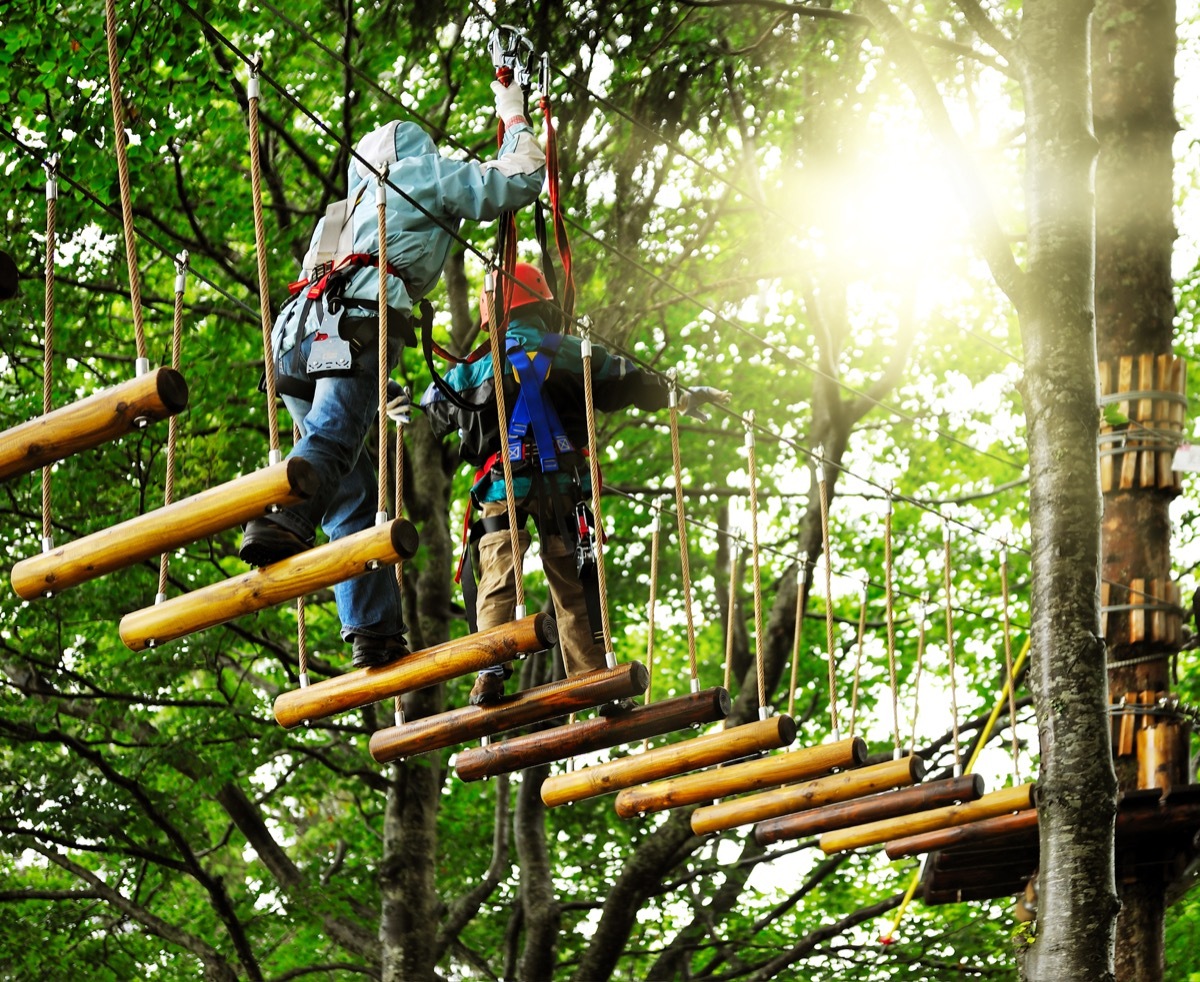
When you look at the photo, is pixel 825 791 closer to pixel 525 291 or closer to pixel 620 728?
pixel 620 728

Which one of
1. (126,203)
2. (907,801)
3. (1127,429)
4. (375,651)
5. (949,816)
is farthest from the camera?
(1127,429)

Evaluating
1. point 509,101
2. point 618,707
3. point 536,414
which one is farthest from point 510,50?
point 618,707

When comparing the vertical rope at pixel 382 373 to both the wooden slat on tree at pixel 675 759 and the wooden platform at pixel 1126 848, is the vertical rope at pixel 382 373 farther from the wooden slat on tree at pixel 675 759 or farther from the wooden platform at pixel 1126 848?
the wooden platform at pixel 1126 848

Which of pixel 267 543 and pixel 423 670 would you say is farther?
pixel 423 670

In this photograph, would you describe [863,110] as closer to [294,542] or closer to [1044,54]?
[1044,54]

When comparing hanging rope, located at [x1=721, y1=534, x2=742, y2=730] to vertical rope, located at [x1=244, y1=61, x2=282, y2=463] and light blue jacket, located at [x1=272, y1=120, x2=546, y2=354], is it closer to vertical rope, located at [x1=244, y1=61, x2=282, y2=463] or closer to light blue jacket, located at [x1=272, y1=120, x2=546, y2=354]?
light blue jacket, located at [x1=272, y1=120, x2=546, y2=354]

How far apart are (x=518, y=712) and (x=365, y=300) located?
1300 millimetres

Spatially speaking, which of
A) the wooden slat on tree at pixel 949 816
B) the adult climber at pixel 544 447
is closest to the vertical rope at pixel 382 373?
the adult climber at pixel 544 447

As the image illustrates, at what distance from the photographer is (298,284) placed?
4574 mm

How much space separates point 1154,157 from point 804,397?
6.11m

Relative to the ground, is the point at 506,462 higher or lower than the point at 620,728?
higher

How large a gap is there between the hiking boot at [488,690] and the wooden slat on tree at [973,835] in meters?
1.97

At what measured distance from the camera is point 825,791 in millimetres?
5492

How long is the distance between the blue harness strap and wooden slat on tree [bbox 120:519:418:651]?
1247mm
